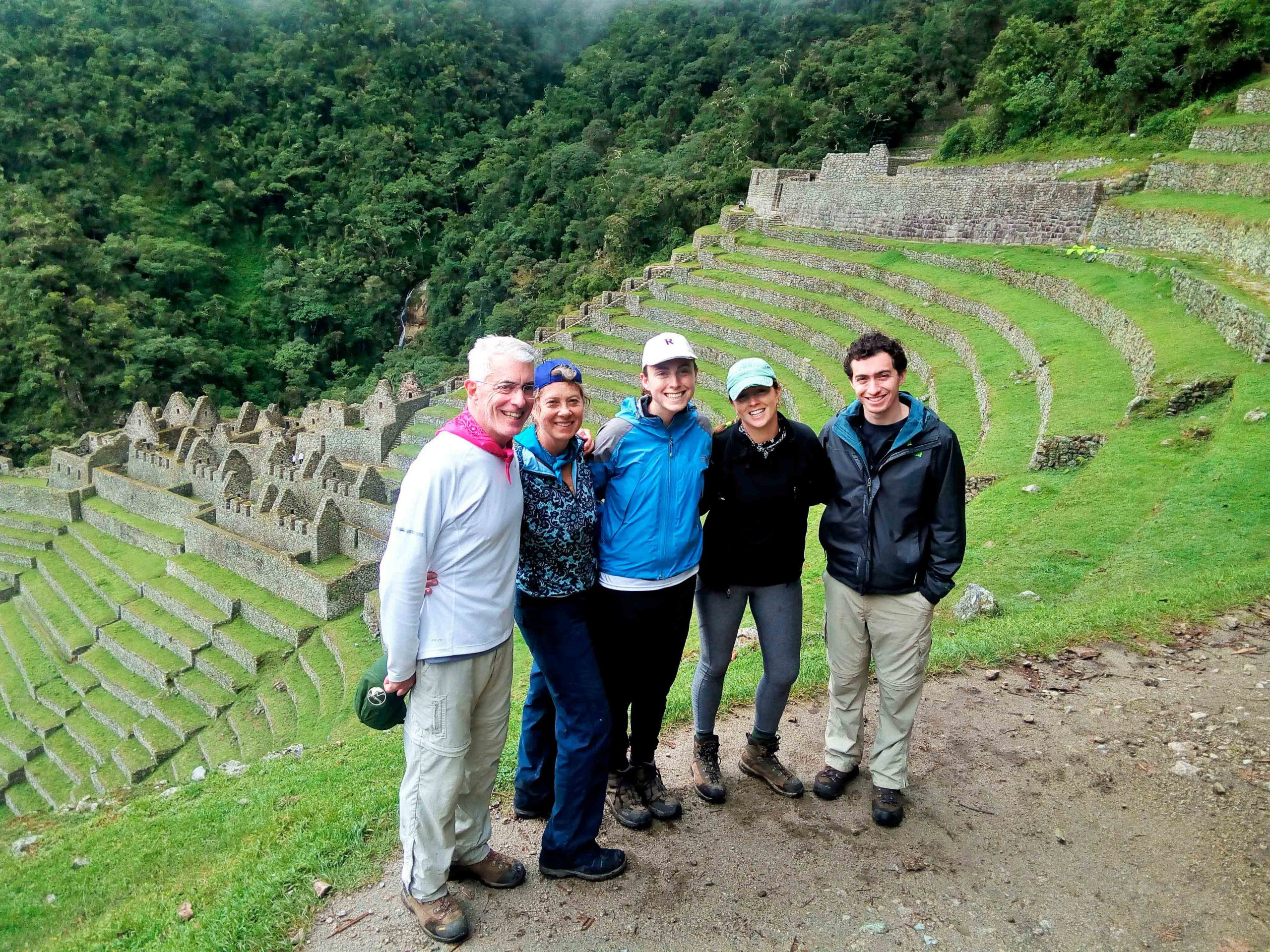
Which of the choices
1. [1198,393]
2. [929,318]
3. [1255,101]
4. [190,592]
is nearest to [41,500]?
[190,592]

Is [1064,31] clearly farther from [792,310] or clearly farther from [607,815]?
[607,815]

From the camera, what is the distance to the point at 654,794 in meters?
3.23

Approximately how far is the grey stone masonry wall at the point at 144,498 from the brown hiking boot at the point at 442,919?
15780 millimetres

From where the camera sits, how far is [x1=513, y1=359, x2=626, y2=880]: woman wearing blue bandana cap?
2.66 meters

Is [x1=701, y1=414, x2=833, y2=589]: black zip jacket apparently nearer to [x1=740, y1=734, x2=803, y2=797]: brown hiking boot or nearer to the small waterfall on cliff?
[x1=740, y1=734, x2=803, y2=797]: brown hiking boot

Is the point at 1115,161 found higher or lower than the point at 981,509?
higher

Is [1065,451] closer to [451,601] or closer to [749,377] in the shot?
[749,377]

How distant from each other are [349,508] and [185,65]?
46.0 metres

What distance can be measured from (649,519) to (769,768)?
133 centimetres

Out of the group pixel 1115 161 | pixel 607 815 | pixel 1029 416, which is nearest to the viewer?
pixel 607 815

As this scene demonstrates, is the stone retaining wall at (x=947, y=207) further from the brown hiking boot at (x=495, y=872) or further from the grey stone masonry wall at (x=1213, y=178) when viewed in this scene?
the brown hiking boot at (x=495, y=872)

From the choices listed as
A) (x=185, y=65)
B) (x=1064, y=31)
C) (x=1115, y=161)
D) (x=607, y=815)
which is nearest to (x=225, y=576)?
(x=607, y=815)

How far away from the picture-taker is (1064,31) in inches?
771

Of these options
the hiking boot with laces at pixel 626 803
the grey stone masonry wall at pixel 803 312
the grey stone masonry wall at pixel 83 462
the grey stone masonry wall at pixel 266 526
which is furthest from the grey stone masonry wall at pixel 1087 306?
the grey stone masonry wall at pixel 83 462
